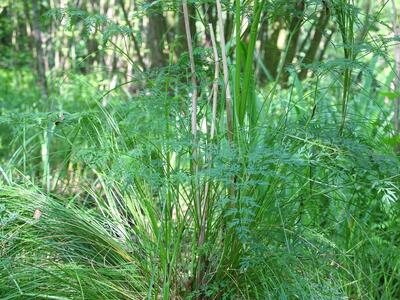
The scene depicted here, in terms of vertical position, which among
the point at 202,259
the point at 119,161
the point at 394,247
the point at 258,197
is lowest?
the point at 394,247

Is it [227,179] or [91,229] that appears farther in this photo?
[91,229]

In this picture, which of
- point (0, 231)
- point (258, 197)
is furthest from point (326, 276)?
point (0, 231)

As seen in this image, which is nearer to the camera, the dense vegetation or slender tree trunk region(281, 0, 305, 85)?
the dense vegetation

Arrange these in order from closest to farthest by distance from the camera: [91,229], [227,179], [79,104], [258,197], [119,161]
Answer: [227,179], [119,161], [258,197], [91,229], [79,104]

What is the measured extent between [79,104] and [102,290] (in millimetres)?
2742

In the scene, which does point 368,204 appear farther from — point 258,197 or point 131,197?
point 131,197

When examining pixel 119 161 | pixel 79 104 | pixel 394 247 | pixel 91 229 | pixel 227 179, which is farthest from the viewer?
pixel 79 104

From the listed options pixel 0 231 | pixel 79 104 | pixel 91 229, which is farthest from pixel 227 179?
pixel 79 104

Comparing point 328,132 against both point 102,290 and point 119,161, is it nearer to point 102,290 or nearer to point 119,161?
point 119,161

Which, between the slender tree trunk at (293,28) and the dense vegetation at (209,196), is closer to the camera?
the dense vegetation at (209,196)

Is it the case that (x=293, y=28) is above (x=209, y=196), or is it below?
above

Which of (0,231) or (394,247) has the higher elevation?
(0,231)

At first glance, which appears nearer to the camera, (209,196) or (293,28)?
(209,196)

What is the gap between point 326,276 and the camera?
204 centimetres
